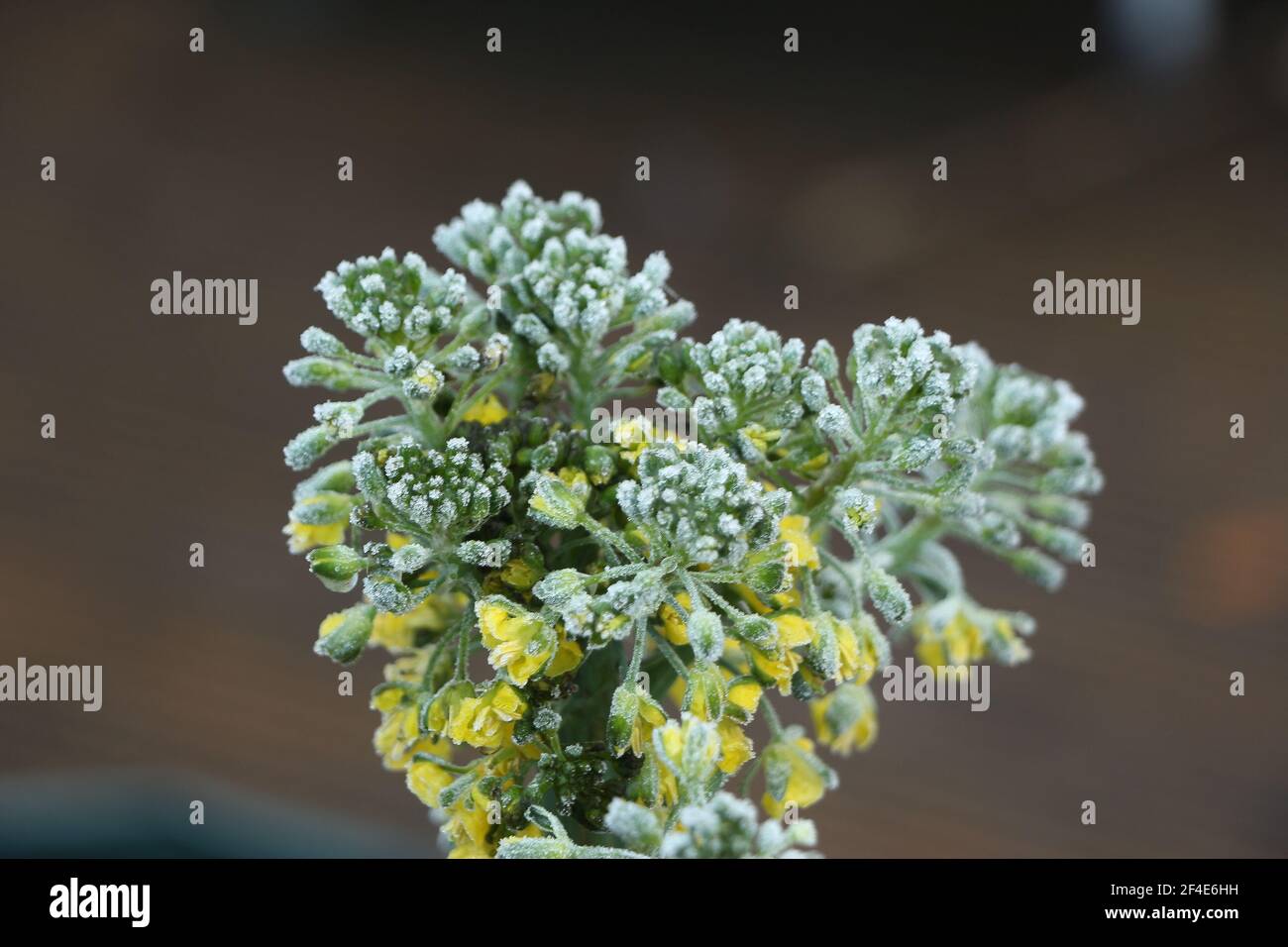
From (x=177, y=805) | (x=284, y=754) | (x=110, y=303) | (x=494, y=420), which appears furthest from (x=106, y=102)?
(x=494, y=420)

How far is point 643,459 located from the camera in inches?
32.1

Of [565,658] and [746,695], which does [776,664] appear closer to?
[746,695]

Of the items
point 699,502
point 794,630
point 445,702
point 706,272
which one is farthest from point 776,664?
point 706,272

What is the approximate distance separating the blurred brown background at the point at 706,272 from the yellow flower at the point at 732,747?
2197 millimetres

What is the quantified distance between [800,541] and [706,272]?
2.58m

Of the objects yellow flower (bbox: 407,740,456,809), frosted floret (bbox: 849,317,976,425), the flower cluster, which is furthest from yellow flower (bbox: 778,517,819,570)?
yellow flower (bbox: 407,740,456,809)

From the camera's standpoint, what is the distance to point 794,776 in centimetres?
99

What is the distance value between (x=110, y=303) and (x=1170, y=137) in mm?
2922

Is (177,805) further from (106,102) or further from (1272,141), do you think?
(1272,141)

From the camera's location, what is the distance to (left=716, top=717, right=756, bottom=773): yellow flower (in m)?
0.85

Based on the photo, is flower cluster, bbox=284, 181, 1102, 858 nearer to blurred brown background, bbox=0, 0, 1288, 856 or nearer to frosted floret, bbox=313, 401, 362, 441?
frosted floret, bbox=313, 401, 362, 441

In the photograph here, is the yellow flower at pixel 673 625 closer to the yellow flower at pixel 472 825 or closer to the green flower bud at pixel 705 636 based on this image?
the green flower bud at pixel 705 636
